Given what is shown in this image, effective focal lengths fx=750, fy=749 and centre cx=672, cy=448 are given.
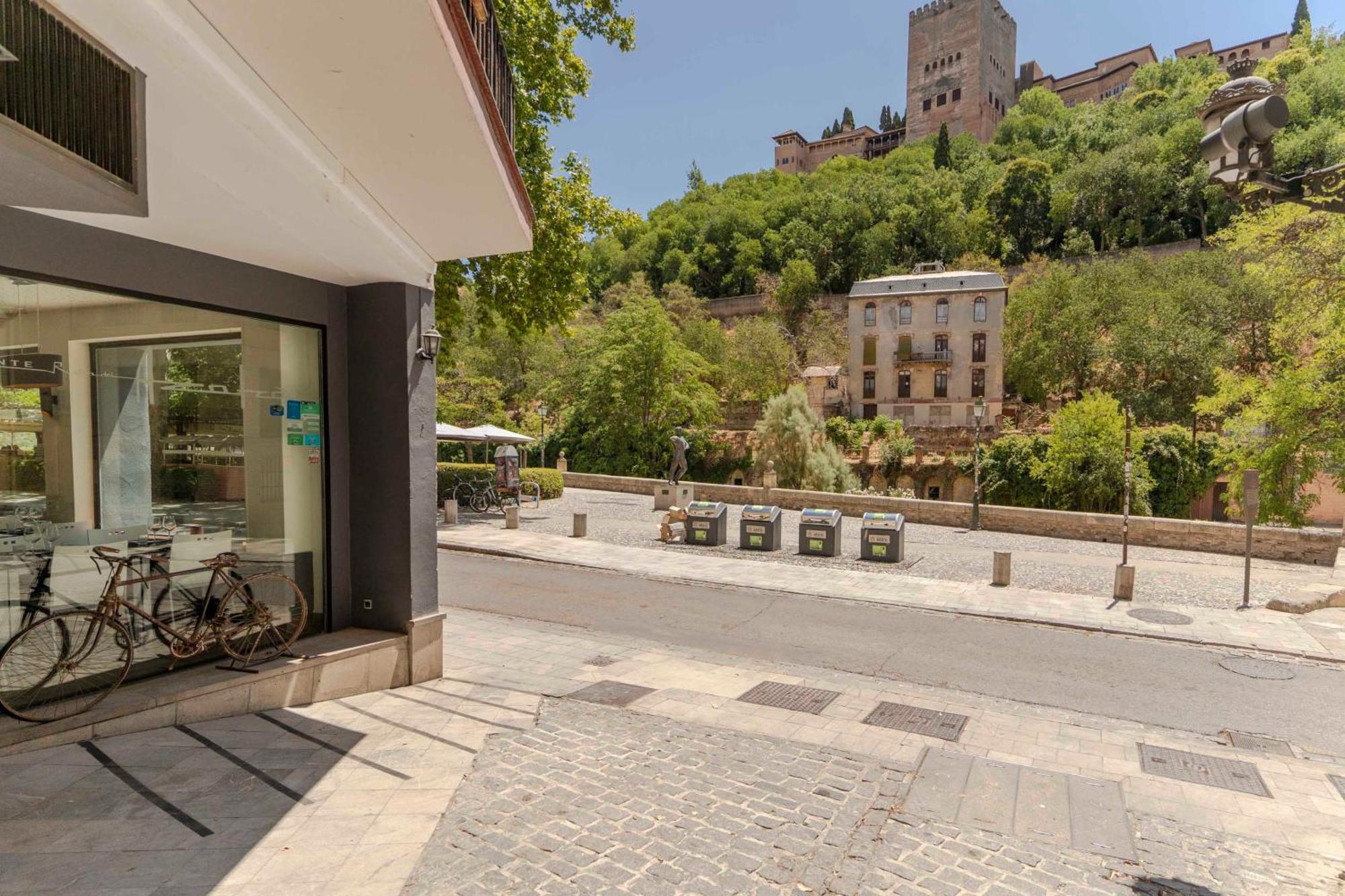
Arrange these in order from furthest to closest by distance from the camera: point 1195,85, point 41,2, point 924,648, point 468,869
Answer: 1. point 1195,85
2. point 924,648
3. point 468,869
4. point 41,2

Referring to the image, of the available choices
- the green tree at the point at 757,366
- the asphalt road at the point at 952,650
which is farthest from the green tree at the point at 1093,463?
the green tree at the point at 757,366

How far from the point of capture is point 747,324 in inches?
2238

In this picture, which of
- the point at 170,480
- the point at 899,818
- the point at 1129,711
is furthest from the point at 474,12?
the point at 1129,711

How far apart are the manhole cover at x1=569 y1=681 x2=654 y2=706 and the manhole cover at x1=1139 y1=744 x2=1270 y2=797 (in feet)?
13.5

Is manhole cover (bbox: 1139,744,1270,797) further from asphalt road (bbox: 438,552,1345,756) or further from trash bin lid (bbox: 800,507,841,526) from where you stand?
trash bin lid (bbox: 800,507,841,526)

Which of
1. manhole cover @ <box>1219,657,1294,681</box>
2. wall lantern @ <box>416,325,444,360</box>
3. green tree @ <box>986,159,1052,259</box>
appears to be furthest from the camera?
green tree @ <box>986,159,1052,259</box>

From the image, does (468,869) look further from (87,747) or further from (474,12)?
(474,12)

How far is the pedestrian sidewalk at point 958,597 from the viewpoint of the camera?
1008cm

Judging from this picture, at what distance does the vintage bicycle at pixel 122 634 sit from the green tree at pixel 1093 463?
2921cm

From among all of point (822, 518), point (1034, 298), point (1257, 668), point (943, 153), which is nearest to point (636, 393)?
point (822, 518)

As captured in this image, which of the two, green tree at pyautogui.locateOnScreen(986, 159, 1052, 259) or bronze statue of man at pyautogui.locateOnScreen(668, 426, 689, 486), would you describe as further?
green tree at pyautogui.locateOnScreen(986, 159, 1052, 259)

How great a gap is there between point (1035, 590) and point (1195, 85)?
89.4 metres

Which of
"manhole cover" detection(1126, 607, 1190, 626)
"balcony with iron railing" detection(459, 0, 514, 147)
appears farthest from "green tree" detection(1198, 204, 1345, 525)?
"balcony with iron railing" detection(459, 0, 514, 147)

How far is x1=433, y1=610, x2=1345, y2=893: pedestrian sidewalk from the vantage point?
425 cm
